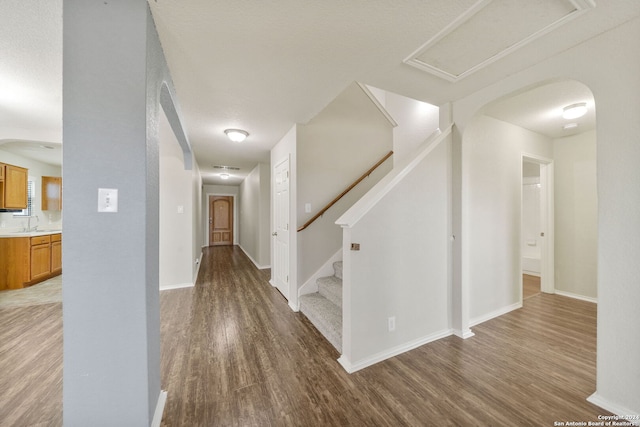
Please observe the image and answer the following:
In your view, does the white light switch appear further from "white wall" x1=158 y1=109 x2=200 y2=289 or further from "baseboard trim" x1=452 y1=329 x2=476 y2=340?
"white wall" x1=158 y1=109 x2=200 y2=289

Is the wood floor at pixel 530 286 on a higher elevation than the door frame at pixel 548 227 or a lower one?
lower

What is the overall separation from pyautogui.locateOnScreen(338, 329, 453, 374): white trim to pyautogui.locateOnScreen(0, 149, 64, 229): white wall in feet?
→ 21.6

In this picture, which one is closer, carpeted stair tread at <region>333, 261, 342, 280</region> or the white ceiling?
the white ceiling

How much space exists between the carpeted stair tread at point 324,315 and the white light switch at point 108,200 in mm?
1937

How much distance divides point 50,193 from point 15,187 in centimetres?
106

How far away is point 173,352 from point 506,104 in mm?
4080

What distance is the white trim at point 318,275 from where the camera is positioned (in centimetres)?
317

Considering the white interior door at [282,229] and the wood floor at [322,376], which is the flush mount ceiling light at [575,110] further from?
the white interior door at [282,229]

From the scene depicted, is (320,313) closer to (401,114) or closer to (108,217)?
(108,217)

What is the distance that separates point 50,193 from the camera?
5340 millimetres

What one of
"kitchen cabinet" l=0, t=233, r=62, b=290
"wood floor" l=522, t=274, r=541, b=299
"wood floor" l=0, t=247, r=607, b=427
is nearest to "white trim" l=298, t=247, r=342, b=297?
"wood floor" l=0, t=247, r=607, b=427

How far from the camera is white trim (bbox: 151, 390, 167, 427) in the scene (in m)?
1.37

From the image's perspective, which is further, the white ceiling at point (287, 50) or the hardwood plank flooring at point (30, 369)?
the hardwood plank flooring at point (30, 369)

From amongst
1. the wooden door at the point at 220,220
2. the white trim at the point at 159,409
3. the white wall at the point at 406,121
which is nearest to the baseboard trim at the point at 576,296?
the white wall at the point at 406,121
